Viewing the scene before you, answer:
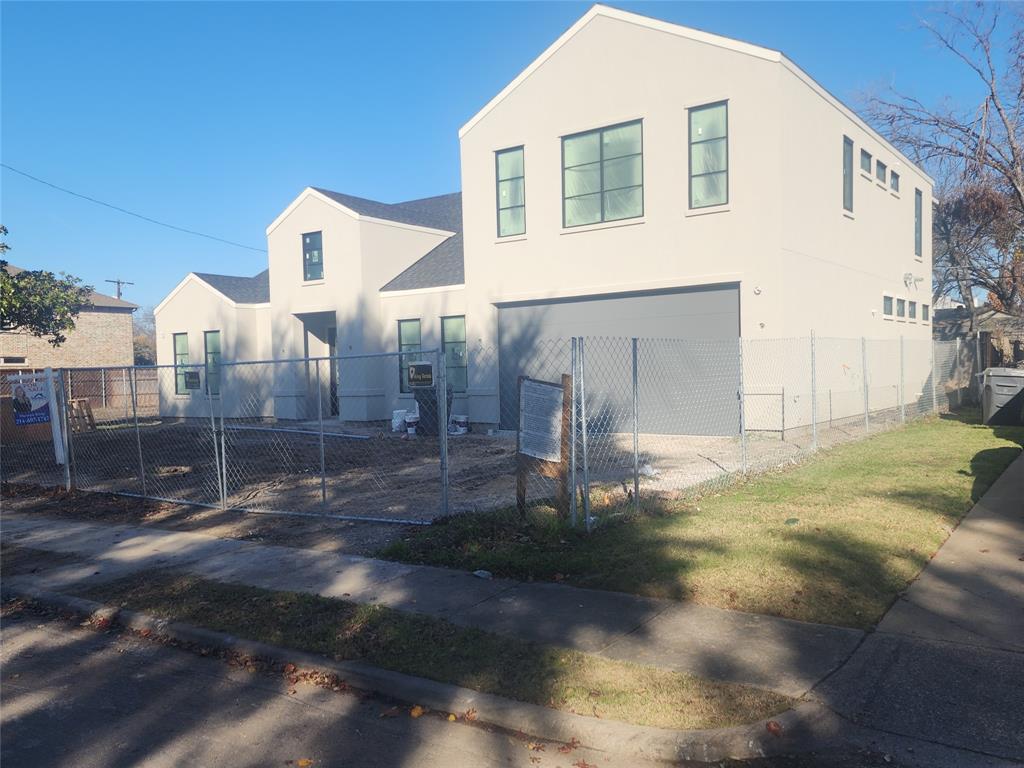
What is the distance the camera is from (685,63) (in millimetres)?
16422

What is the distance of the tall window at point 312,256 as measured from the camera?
76.6 feet

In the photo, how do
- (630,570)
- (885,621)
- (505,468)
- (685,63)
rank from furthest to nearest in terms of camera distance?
(685,63), (505,468), (630,570), (885,621)

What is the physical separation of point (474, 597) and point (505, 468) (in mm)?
7187

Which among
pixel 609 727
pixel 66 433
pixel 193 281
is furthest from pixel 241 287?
pixel 609 727

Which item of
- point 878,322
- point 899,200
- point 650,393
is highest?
point 899,200

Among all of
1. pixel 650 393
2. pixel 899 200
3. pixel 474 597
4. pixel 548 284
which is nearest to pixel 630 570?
pixel 474 597

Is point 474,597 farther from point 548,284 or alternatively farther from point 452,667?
point 548,284

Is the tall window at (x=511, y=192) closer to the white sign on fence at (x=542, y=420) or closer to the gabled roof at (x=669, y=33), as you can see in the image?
the gabled roof at (x=669, y=33)

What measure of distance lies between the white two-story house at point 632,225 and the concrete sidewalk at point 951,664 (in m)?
9.87

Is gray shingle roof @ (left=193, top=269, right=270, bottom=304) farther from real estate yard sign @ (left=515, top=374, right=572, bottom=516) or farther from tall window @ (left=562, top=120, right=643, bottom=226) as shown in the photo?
real estate yard sign @ (left=515, top=374, right=572, bottom=516)

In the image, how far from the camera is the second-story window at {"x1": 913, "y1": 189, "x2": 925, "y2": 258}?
82.0 feet

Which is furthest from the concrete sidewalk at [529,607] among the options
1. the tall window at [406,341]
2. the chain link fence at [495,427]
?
the tall window at [406,341]

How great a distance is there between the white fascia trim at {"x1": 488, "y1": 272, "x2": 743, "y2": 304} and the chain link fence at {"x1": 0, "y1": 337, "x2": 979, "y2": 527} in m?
1.13

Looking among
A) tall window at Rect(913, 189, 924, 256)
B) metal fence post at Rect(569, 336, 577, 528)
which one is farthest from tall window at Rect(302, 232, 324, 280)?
tall window at Rect(913, 189, 924, 256)
